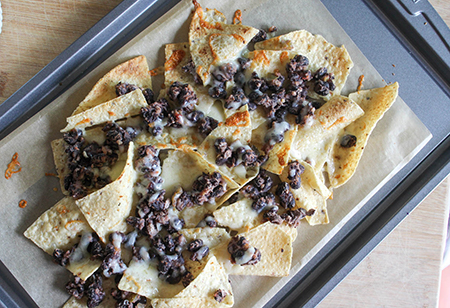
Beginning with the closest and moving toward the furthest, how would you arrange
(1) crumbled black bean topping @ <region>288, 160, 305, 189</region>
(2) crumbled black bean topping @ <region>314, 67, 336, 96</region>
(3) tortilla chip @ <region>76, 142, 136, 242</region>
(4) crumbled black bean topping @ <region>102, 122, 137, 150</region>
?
(3) tortilla chip @ <region>76, 142, 136, 242</region> → (4) crumbled black bean topping @ <region>102, 122, 137, 150</region> → (1) crumbled black bean topping @ <region>288, 160, 305, 189</region> → (2) crumbled black bean topping @ <region>314, 67, 336, 96</region>

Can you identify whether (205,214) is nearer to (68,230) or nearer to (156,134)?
(156,134)

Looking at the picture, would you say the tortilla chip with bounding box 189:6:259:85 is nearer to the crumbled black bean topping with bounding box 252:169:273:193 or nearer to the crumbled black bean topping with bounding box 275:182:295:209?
the crumbled black bean topping with bounding box 252:169:273:193

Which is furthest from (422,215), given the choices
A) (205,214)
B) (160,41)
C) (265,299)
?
(160,41)

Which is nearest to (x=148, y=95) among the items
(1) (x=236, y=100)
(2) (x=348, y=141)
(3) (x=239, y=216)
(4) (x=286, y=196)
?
(1) (x=236, y=100)

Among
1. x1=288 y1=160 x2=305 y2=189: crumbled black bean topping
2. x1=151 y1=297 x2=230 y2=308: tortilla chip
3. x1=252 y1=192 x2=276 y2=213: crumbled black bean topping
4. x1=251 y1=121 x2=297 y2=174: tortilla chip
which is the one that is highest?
x1=251 y1=121 x2=297 y2=174: tortilla chip

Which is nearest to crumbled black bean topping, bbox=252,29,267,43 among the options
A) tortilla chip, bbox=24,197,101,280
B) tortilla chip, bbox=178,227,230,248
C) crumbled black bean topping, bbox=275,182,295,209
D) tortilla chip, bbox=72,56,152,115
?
tortilla chip, bbox=72,56,152,115

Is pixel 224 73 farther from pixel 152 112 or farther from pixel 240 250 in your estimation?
pixel 240 250
